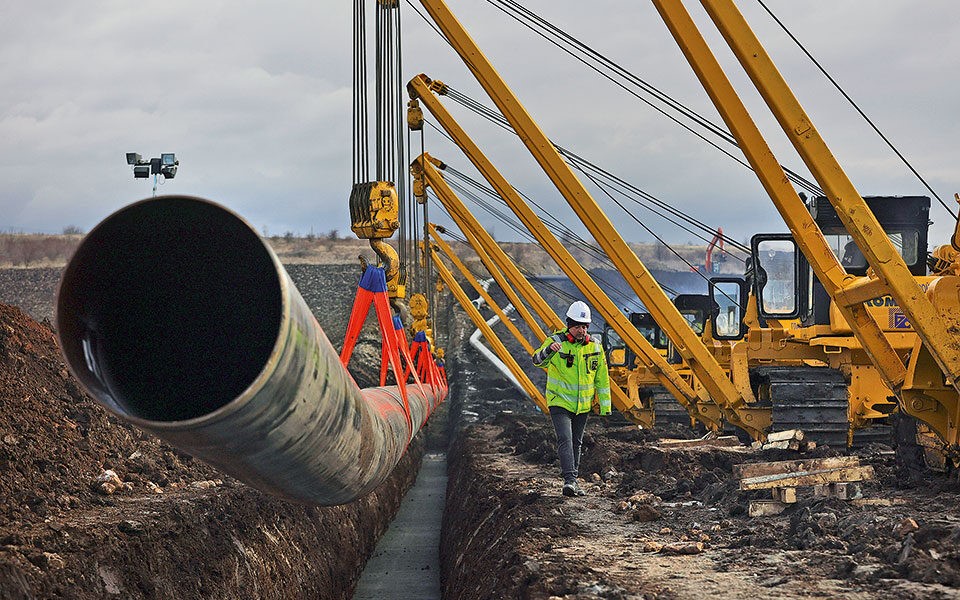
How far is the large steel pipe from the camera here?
14.1 feet

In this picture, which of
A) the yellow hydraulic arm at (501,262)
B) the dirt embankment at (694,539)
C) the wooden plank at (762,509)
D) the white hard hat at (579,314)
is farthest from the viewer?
the yellow hydraulic arm at (501,262)

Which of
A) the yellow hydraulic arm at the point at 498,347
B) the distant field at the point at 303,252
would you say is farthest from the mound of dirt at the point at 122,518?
the distant field at the point at 303,252

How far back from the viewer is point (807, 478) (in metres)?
8.44

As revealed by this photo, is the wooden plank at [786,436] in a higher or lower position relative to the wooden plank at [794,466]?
lower

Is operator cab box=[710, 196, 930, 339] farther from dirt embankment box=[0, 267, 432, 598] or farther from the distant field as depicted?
the distant field

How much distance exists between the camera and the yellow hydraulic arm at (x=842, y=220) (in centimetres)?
827

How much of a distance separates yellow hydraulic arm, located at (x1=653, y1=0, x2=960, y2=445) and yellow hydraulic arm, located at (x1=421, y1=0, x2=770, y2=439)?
4413mm

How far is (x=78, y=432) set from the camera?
11.0 m

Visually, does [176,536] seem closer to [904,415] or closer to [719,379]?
[904,415]

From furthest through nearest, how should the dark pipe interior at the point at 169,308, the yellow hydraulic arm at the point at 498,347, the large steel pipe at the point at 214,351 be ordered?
the yellow hydraulic arm at the point at 498,347
the dark pipe interior at the point at 169,308
the large steel pipe at the point at 214,351

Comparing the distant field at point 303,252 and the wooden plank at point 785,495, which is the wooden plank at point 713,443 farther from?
the distant field at point 303,252

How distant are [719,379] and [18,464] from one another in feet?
27.4

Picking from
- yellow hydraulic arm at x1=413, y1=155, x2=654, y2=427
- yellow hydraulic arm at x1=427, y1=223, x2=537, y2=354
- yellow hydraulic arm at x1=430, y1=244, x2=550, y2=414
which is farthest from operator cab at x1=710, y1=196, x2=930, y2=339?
yellow hydraulic arm at x1=430, y1=244, x2=550, y2=414

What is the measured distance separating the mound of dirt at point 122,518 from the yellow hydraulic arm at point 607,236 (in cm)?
434
